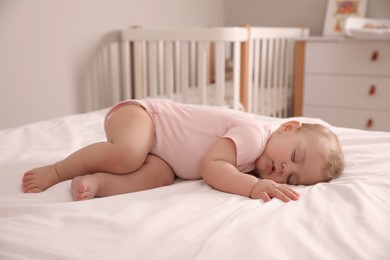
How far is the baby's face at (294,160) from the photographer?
1.03 metres

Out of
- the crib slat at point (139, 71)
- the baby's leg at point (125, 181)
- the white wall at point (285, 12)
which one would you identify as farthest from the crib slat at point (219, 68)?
the white wall at point (285, 12)

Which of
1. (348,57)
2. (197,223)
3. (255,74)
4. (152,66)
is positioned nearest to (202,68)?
(152,66)

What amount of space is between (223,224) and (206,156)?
0.30 m

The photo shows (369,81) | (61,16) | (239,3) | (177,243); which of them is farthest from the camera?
(239,3)

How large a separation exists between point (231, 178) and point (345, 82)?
6.83 ft

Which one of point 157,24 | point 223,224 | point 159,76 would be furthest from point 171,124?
point 157,24

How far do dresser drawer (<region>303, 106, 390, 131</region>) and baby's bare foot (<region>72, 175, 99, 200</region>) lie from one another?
88.2 inches

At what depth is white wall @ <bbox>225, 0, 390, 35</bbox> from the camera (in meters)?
3.26

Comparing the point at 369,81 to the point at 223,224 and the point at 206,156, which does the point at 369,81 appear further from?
the point at 223,224

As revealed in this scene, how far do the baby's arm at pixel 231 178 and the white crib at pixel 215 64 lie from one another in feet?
3.96

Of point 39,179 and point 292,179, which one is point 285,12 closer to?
point 292,179

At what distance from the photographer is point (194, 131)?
1140mm

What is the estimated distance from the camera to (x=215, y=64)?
7.57 feet

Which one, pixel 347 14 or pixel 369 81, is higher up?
pixel 347 14
